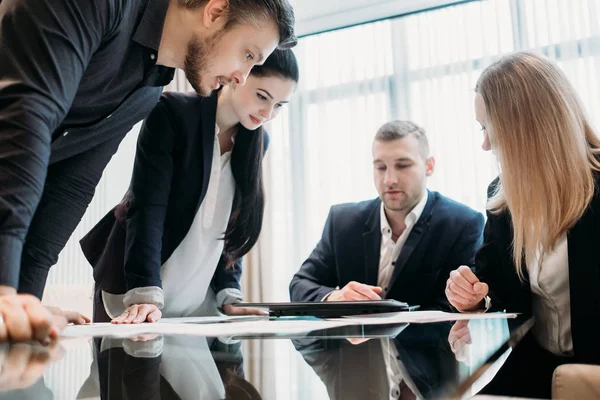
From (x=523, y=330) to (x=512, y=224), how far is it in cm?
38

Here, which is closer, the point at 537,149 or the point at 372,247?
the point at 537,149

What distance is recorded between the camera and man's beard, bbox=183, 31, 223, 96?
131 centimetres

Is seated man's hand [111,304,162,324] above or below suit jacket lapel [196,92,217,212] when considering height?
below

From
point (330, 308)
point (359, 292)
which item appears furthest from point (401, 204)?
point (330, 308)

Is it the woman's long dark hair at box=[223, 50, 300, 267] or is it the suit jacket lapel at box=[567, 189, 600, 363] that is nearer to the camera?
the suit jacket lapel at box=[567, 189, 600, 363]

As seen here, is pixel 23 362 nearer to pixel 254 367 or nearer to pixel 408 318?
pixel 254 367

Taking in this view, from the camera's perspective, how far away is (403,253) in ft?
7.01

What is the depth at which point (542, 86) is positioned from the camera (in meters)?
1.41

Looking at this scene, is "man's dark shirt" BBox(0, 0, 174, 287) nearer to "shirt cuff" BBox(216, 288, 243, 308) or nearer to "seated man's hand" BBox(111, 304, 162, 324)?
"seated man's hand" BBox(111, 304, 162, 324)

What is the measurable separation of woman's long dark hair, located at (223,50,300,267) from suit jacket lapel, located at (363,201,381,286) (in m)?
0.73

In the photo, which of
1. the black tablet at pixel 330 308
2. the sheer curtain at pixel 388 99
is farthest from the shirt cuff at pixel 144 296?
the sheer curtain at pixel 388 99

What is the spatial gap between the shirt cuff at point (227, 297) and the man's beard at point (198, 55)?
0.59 meters

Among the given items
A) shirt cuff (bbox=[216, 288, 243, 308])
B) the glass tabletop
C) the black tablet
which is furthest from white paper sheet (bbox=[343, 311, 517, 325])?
shirt cuff (bbox=[216, 288, 243, 308])

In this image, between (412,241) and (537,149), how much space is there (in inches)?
33.6
